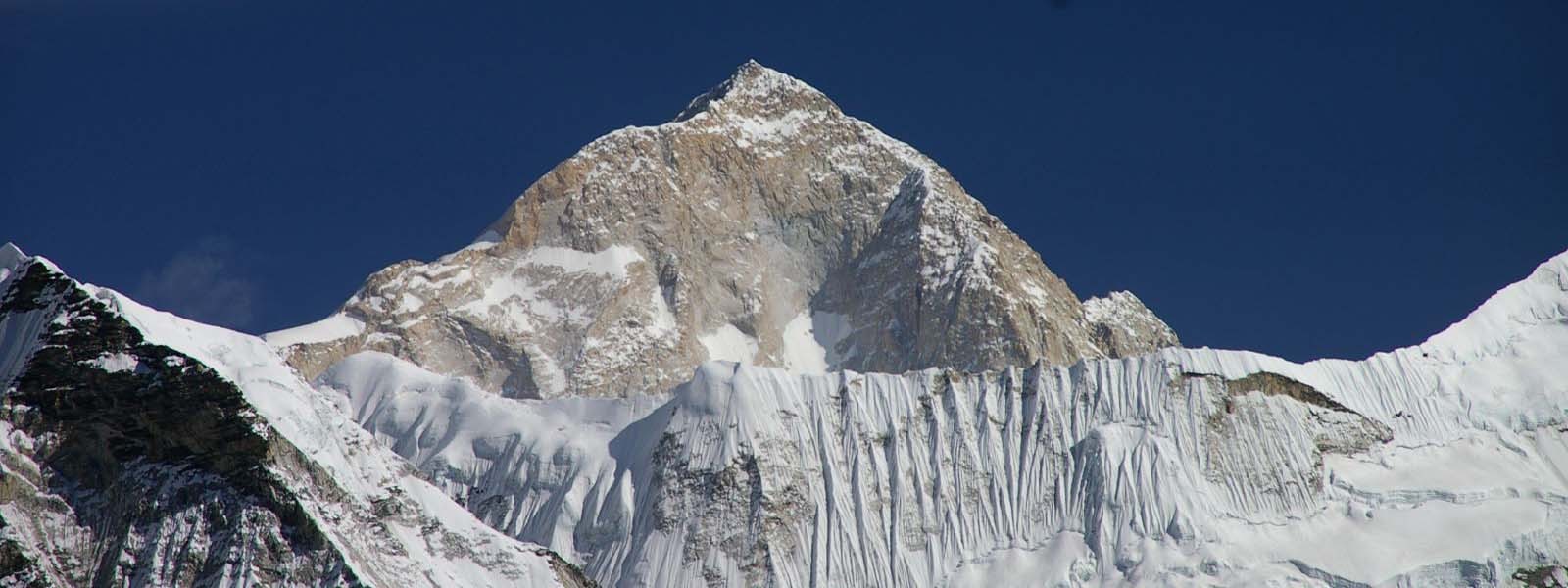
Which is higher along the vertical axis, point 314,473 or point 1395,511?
point 1395,511

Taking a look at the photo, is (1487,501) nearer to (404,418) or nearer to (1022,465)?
(1022,465)

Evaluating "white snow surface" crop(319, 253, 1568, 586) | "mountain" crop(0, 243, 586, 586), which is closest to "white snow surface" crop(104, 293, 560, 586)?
"mountain" crop(0, 243, 586, 586)

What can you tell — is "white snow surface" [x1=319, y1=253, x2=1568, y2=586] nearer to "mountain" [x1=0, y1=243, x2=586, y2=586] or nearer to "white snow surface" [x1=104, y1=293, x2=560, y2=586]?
"white snow surface" [x1=104, y1=293, x2=560, y2=586]

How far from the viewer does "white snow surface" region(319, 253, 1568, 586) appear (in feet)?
483

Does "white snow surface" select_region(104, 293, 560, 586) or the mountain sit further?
"white snow surface" select_region(104, 293, 560, 586)

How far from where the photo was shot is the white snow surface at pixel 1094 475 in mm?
147125

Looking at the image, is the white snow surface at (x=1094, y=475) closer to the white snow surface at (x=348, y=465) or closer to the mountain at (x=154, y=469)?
the white snow surface at (x=348, y=465)

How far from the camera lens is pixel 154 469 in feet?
373

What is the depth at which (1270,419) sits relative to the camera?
15538cm

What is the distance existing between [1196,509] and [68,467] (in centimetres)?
6047

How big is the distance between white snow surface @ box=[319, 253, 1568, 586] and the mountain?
114 feet

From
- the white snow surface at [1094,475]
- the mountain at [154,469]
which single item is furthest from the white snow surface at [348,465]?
the white snow surface at [1094,475]

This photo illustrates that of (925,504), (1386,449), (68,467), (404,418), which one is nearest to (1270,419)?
(1386,449)

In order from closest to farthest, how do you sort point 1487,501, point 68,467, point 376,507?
1. point 68,467
2. point 376,507
3. point 1487,501
